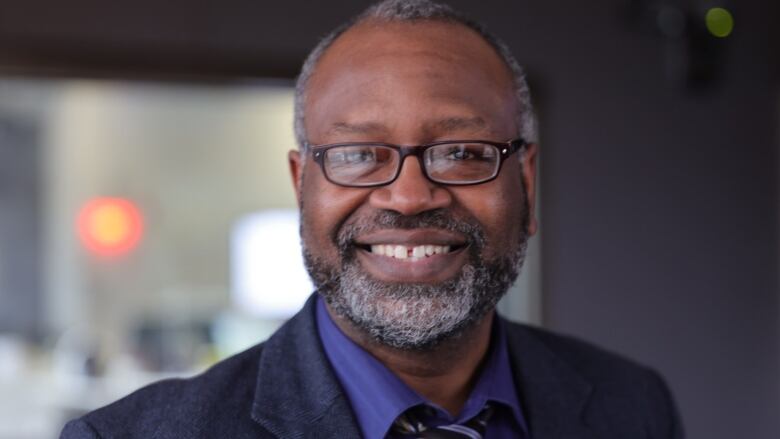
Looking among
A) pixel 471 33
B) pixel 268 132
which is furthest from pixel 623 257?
pixel 268 132

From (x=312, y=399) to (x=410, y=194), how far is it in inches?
12.8

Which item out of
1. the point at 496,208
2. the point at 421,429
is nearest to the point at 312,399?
the point at 421,429

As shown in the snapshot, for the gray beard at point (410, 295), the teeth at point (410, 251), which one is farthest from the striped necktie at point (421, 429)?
the teeth at point (410, 251)

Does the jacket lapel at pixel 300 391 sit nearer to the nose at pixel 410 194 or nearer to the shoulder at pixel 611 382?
the nose at pixel 410 194

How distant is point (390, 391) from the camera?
1349 mm

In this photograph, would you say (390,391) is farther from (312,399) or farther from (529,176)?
(529,176)

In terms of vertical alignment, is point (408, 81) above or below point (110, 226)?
above

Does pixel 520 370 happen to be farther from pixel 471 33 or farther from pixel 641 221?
pixel 641 221

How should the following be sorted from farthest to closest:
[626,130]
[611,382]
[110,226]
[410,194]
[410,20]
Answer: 1. [110,226]
2. [626,130]
3. [611,382]
4. [410,20]
5. [410,194]

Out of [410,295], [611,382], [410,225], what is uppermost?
[410,225]

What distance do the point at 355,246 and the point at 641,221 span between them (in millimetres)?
2385

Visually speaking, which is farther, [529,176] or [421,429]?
[529,176]

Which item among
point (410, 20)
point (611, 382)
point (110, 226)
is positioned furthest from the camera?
point (110, 226)

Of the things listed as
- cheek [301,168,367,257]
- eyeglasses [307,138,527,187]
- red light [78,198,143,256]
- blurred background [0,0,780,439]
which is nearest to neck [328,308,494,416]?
cheek [301,168,367,257]
